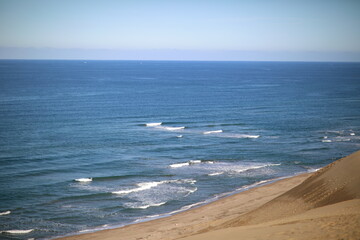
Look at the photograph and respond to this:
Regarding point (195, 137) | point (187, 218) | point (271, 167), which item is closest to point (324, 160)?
point (271, 167)

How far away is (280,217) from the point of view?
25.1m

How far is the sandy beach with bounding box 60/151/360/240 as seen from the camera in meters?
17.7

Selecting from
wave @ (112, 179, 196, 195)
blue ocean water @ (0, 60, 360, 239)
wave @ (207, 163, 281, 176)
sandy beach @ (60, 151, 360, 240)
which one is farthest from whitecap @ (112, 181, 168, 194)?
sandy beach @ (60, 151, 360, 240)

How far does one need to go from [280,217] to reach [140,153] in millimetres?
29371

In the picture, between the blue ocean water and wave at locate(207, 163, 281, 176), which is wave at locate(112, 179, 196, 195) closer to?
the blue ocean water

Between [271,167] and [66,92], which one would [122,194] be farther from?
[66,92]

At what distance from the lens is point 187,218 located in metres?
31.4

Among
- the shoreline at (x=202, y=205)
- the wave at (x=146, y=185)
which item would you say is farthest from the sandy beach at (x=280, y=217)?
the wave at (x=146, y=185)

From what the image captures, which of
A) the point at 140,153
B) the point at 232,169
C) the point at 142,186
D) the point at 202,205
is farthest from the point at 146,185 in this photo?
the point at 140,153

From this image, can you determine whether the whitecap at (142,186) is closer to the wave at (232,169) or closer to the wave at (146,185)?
the wave at (146,185)

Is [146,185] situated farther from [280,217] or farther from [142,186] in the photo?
[280,217]

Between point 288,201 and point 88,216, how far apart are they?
17.2 m

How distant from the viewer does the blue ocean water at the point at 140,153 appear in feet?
113

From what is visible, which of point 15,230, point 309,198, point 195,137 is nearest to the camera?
point 309,198
